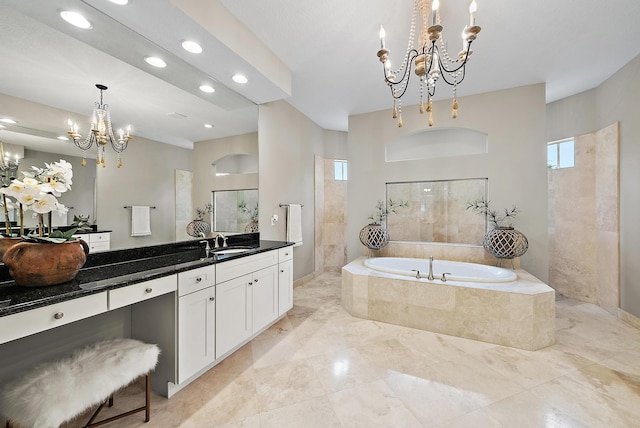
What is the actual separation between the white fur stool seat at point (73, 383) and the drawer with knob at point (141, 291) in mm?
316

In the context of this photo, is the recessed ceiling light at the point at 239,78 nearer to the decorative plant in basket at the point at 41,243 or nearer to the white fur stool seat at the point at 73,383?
the decorative plant in basket at the point at 41,243

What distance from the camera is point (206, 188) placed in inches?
102

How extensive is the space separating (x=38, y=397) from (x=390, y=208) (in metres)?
3.95

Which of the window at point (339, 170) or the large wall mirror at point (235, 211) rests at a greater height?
the window at point (339, 170)

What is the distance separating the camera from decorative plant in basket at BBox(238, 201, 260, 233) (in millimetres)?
3005

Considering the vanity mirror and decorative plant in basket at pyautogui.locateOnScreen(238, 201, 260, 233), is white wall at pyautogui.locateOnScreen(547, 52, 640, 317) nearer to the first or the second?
decorative plant in basket at pyautogui.locateOnScreen(238, 201, 260, 233)

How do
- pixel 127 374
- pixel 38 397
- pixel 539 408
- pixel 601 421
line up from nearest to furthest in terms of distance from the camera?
pixel 38 397 < pixel 127 374 < pixel 601 421 < pixel 539 408

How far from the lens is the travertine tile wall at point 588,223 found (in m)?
3.03

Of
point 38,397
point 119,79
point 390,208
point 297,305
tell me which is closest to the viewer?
point 38,397

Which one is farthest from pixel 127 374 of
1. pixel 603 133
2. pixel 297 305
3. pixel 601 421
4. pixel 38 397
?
pixel 603 133

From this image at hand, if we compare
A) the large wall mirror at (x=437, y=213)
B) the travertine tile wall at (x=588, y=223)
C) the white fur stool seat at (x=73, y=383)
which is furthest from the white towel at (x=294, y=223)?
the travertine tile wall at (x=588, y=223)

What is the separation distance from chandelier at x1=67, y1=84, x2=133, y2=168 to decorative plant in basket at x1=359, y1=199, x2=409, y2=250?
3.00 metres

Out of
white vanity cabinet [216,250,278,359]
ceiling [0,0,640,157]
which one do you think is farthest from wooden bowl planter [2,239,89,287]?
white vanity cabinet [216,250,278,359]

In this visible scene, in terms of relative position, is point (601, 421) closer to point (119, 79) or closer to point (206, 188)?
point (206, 188)
